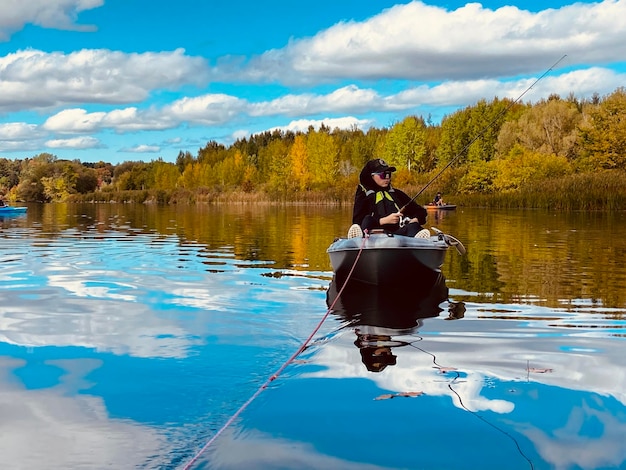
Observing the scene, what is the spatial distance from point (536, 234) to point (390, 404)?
60.8ft

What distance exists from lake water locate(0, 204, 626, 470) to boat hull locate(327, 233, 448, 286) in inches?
11.1

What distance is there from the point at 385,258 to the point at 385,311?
124 cm

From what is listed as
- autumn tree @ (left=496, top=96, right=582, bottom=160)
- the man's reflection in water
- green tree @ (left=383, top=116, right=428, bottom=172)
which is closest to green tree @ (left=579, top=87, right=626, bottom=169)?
autumn tree @ (left=496, top=96, right=582, bottom=160)

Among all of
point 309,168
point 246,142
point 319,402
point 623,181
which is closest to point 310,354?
point 319,402

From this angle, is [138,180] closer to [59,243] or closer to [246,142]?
[246,142]

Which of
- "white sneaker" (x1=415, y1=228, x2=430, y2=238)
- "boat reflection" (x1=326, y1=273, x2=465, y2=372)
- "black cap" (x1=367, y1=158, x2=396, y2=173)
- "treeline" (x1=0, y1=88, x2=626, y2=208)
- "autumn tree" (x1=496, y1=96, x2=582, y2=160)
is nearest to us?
"boat reflection" (x1=326, y1=273, x2=465, y2=372)

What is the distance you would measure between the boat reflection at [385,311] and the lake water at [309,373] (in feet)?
0.10

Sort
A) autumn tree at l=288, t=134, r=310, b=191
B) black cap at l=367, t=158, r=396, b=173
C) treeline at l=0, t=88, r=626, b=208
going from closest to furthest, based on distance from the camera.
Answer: black cap at l=367, t=158, r=396, b=173
treeline at l=0, t=88, r=626, b=208
autumn tree at l=288, t=134, r=310, b=191

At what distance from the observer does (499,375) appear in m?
5.44

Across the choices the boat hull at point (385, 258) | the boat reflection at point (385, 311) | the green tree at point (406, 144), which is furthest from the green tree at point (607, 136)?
the boat hull at point (385, 258)

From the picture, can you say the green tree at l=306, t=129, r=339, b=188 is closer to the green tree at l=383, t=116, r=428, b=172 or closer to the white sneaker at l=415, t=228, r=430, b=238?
the green tree at l=383, t=116, r=428, b=172

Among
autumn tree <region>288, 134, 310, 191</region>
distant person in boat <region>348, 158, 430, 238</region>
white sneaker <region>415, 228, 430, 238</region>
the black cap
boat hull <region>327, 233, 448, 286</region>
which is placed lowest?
boat hull <region>327, 233, 448, 286</region>

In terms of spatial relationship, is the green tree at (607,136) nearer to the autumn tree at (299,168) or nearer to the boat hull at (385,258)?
the autumn tree at (299,168)

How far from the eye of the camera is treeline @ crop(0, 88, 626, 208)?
5219cm
